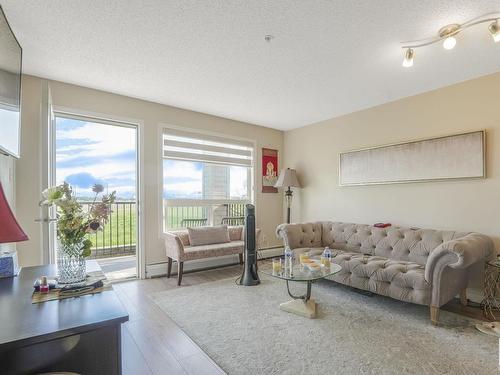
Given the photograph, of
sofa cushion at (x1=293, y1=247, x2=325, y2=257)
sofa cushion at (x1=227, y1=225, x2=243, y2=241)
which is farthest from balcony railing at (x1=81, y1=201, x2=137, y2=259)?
sofa cushion at (x1=293, y1=247, x2=325, y2=257)

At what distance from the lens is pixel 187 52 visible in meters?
2.48

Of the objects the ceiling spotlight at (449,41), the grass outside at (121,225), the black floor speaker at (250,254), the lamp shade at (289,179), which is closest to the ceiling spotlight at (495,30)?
the ceiling spotlight at (449,41)

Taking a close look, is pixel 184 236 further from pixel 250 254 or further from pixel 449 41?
pixel 449 41

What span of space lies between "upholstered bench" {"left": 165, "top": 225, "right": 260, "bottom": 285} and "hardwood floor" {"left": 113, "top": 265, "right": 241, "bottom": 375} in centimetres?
58

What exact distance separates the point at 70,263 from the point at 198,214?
317 centimetres

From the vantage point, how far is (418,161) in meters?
3.38

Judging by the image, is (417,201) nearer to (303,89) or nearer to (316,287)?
(316,287)

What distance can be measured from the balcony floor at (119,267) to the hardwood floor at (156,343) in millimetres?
582

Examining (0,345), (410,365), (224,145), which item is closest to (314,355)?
(410,365)

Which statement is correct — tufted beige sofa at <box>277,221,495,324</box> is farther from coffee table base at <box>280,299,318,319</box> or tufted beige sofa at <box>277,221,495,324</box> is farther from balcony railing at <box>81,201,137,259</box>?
balcony railing at <box>81,201,137,259</box>

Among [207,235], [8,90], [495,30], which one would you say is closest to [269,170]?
[207,235]

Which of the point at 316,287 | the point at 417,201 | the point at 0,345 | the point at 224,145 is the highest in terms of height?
the point at 224,145

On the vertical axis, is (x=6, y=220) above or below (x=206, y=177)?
below

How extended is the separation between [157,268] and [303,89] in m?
3.15
